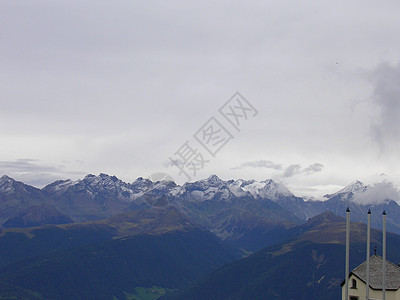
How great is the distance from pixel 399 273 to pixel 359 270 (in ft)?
22.9

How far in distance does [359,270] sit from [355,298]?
5.15 metres

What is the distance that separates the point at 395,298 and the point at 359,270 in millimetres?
8031

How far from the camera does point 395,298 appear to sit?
91.6 m

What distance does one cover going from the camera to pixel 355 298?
3789 inches

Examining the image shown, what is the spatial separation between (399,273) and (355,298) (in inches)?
362

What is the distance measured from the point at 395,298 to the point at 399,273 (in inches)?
210

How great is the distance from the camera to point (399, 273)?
312ft
